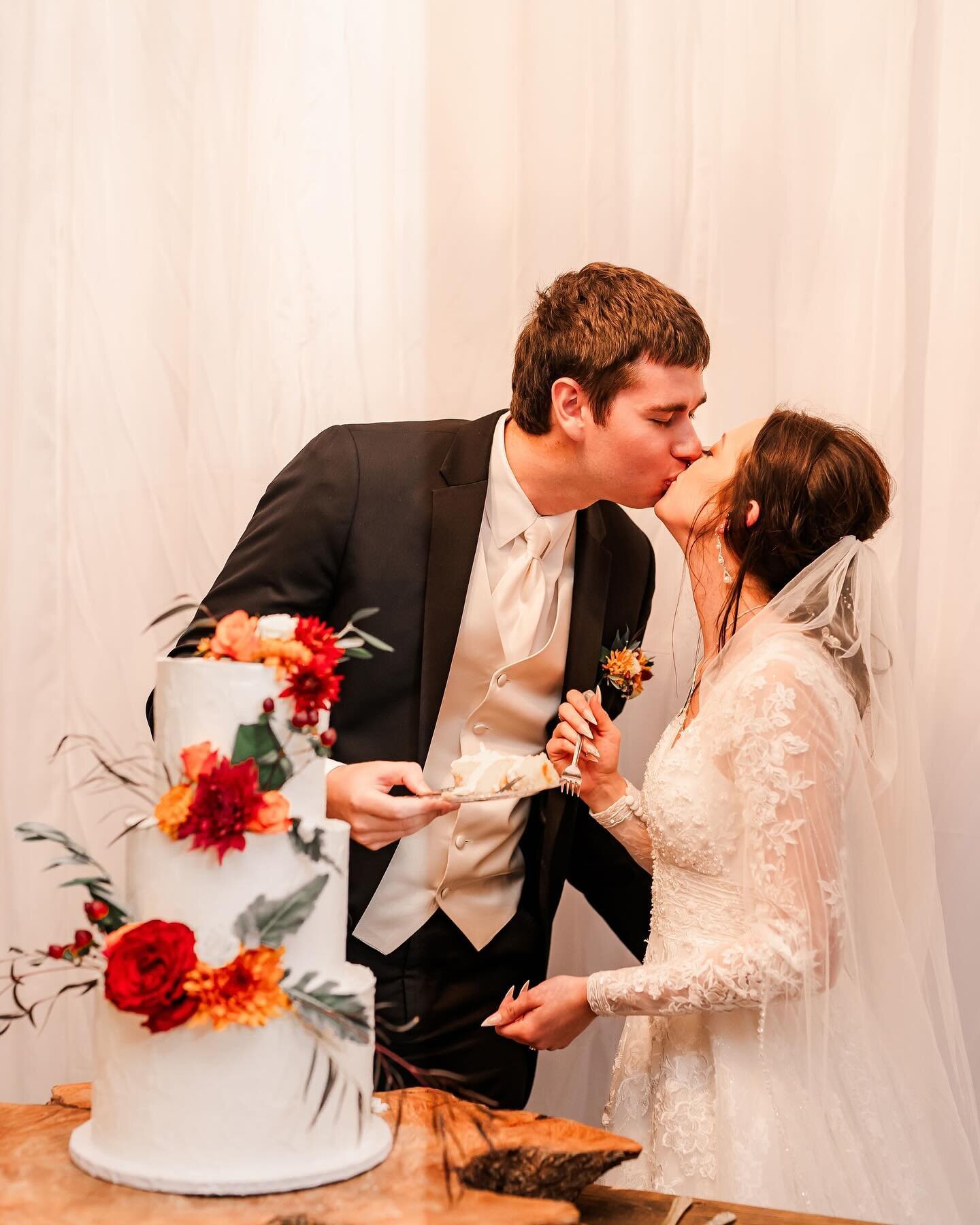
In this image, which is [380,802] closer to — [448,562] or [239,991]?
[239,991]

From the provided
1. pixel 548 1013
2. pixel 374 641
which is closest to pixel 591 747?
pixel 548 1013

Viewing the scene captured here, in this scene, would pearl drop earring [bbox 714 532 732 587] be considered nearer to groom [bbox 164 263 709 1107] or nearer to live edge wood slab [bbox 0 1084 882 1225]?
groom [bbox 164 263 709 1107]

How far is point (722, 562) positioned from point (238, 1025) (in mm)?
1028

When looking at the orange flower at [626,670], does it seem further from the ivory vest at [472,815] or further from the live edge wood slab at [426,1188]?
the live edge wood slab at [426,1188]

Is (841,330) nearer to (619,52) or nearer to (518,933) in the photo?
(619,52)

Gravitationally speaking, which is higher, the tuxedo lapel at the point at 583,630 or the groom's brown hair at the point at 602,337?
the groom's brown hair at the point at 602,337

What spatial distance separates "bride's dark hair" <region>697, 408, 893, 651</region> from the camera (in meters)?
1.69

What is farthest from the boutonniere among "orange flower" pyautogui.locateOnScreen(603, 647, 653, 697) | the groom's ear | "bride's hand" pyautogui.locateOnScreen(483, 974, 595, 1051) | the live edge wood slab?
the live edge wood slab

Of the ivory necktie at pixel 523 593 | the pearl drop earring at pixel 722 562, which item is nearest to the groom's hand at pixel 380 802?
the ivory necktie at pixel 523 593

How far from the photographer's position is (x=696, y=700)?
1.81m

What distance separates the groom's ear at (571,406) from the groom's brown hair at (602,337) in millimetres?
12

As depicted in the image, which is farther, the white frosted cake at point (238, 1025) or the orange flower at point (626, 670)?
the orange flower at point (626, 670)

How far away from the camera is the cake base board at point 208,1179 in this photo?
39.9 inches

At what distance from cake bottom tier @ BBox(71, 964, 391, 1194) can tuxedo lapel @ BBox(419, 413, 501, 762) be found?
773 millimetres
